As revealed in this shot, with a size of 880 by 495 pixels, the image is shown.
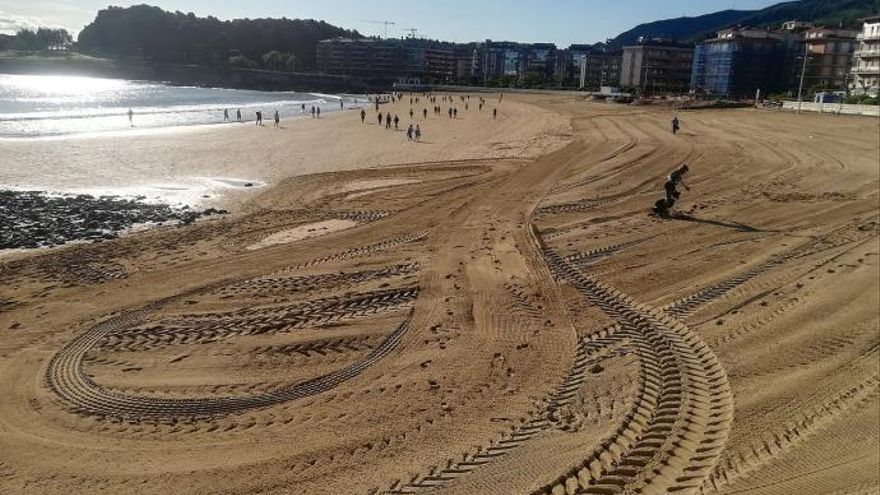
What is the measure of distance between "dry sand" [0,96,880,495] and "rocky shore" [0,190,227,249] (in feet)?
3.66

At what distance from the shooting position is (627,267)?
11.9 metres

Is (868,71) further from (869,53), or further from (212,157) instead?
(212,157)

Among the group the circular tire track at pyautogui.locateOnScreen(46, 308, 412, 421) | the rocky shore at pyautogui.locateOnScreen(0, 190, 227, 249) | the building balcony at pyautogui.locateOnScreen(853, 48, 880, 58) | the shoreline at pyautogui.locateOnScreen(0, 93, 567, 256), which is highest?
the building balcony at pyautogui.locateOnScreen(853, 48, 880, 58)

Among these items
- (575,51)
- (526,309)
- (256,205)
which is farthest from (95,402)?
(575,51)

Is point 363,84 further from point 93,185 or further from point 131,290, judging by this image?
point 131,290

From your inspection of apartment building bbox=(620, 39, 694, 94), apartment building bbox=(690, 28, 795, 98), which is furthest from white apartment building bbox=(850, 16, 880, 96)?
apartment building bbox=(620, 39, 694, 94)

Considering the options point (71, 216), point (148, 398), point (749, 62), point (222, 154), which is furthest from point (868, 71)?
point (148, 398)

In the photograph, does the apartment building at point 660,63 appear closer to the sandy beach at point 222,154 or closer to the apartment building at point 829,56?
the apartment building at point 829,56

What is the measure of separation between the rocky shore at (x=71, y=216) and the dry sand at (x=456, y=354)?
1117mm

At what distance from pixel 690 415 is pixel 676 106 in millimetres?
61141

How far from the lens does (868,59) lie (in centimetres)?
7562

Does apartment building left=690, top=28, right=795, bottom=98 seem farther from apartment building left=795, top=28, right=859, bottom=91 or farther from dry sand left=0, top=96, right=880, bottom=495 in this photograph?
dry sand left=0, top=96, right=880, bottom=495

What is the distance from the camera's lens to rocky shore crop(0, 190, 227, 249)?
14007 millimetres

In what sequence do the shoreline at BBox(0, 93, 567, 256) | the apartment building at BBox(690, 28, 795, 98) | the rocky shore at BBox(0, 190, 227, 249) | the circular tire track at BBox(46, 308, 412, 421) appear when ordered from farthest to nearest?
the apartment building at BBox(690, 28, 795, 98)
the shoreline at BBox(0, 93, 567, 256)
the rocky shore at BBox(0, 190, 227, 249)
the circular tire track at BBox(46, 308, 412, 421)
